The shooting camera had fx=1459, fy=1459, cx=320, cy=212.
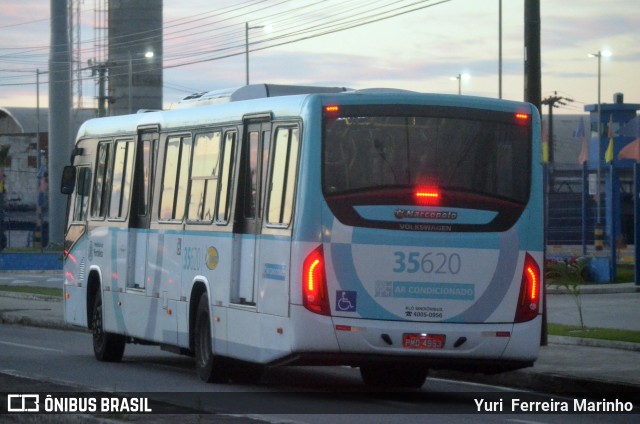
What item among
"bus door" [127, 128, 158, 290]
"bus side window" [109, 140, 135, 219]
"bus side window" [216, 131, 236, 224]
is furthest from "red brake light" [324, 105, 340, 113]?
"bus side window" [109, 140, 135, 219]

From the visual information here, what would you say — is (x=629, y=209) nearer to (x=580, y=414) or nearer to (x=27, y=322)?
(x=27, y=322)

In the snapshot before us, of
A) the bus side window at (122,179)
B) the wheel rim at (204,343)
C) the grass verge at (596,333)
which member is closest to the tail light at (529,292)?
the wheel rim at (204,343)

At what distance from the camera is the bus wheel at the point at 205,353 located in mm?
16312

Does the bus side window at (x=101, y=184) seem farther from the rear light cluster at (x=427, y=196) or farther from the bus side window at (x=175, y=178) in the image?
the rear light cluster at (x=427, y=196)

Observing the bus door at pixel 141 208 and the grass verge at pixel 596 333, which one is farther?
the grass verge at pixel 596 333

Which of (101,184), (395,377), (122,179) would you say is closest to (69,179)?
(101,184)

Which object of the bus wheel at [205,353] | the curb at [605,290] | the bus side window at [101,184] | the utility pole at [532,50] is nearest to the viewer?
the bus wheel at [205,353]

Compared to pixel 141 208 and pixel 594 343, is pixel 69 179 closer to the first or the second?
pixel 141 208

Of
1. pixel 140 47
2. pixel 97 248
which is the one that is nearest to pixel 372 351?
pixel 97 248

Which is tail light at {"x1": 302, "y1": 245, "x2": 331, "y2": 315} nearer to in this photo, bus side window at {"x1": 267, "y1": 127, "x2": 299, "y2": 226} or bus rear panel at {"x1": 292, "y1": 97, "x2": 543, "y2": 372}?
bus rear panel at {"x1": 292, "y1": 97, "x2": 543, "y2": 372}

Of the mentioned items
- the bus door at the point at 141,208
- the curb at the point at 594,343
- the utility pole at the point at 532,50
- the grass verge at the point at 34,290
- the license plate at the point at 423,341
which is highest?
the utility pole at the point at 532,50

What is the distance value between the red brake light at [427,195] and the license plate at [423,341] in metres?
1.29

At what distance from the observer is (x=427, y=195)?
1423 centimetres

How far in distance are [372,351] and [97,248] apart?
7579 mm
